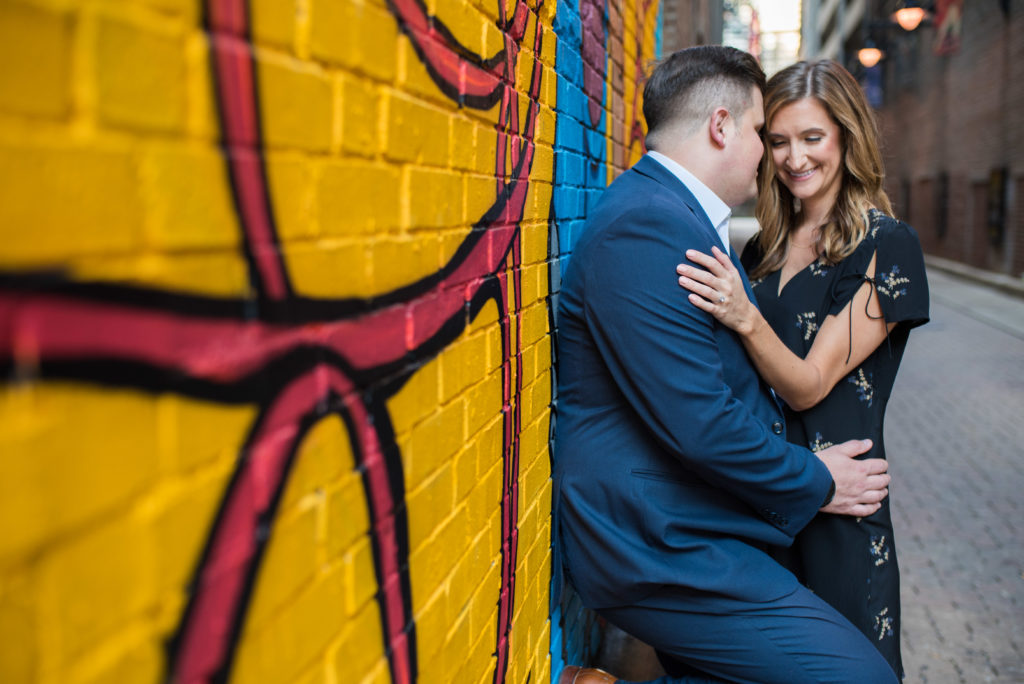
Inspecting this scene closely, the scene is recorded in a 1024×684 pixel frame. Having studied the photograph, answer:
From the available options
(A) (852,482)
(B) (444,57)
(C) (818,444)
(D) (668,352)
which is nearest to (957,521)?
(C) (818,444)

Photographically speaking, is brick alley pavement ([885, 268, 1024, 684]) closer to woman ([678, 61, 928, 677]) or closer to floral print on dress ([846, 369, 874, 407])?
woman ([678, 61, 928, 677])

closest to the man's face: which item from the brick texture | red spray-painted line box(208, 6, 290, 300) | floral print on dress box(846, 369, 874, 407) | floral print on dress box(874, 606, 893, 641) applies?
floral print on dress box(846, 369, 874, 407)

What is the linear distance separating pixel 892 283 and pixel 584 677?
146 cm

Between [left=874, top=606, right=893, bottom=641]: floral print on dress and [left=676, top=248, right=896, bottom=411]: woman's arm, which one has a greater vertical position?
[left=676, top=248, right=896, bottom=411]: woman's arm

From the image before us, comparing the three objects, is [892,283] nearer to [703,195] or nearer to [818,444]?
[818,444]

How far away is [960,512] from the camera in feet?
16.5

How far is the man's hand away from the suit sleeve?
1.42ft

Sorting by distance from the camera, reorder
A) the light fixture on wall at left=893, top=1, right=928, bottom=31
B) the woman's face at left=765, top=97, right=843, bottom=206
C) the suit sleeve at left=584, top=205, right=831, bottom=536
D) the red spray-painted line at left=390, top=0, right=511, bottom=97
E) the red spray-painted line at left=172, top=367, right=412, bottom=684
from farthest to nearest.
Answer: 1. the light fixture on wall at left=893, top=1, right=928, bottom=31
2. the woman's face at left=765, top=97, right=843, bottom=206
3. the suit sleeve at left=584, top=205, right=831, bottom=536
4. the red spray-painted line at left=390, top=0, right=511, bottom=97
5. the red spray-painted line at left=172, top=367, right=412, bottom=684

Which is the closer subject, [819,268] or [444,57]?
[444,57]

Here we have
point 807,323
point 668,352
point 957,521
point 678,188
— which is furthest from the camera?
point 957,521

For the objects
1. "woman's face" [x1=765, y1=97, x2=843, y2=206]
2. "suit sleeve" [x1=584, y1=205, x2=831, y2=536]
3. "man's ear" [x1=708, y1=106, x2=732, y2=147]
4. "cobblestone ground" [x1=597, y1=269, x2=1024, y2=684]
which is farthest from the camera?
"cobblestone ground" [x1=597, y1=269, x2=1024, y2=684]

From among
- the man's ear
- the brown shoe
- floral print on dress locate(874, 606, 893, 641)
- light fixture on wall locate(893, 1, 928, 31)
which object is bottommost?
the brown shoe

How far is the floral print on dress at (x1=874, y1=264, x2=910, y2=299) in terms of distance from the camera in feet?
8.04

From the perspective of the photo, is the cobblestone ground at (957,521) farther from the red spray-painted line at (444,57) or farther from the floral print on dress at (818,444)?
the red spray-painted line at (444,57)
